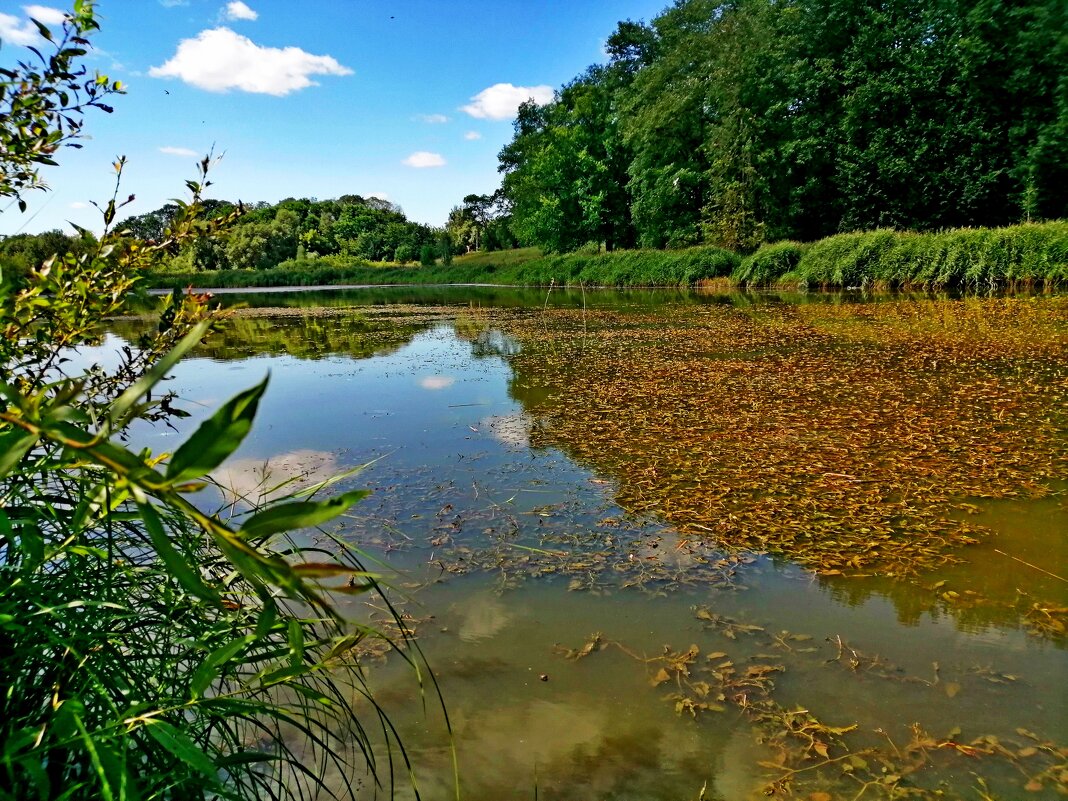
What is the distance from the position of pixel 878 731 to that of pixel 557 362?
7502mm

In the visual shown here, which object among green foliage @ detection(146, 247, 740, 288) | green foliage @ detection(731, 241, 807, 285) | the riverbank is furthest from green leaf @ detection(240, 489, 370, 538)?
green foliage @ detection(731, 241, 807, 285)

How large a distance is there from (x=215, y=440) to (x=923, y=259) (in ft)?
73.1

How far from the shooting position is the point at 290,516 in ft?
1.34

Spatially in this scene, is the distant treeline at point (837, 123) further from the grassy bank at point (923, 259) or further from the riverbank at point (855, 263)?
the grassy bank at point (923, 259)

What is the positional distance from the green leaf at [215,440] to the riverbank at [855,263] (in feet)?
42.9

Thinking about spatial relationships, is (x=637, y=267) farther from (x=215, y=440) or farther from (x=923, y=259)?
(x=215, y=440)

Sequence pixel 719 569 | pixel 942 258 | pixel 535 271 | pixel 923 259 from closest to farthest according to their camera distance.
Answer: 1. pixel 719 569
2. pixel 942 258
3. pixel 923 259
4. pixel 535 271

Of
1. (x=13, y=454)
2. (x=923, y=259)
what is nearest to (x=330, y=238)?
(x=923, y=259)

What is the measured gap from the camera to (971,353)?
8297 mm

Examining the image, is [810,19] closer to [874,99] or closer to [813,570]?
[874,99]

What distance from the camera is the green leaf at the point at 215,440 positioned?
0.39 m

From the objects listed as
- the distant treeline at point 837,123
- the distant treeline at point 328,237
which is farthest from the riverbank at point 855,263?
the distant treeline at point 328,237

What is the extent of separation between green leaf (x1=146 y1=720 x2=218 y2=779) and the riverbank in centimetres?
1263

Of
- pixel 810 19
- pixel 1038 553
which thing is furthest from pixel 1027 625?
pixel 810 19
